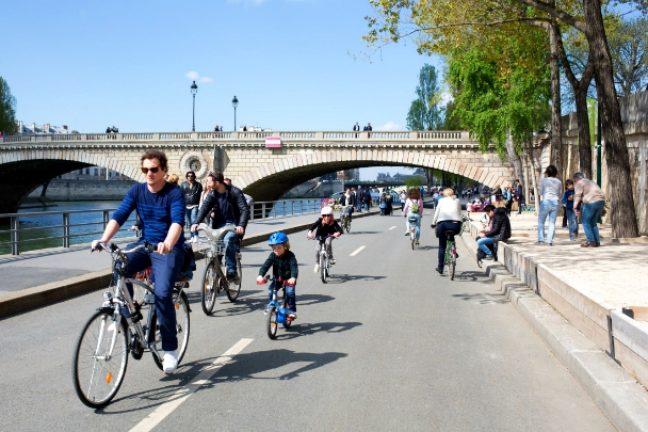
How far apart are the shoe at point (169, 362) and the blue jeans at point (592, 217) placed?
33.5 feet

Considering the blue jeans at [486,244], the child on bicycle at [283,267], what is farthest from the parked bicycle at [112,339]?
the blue jeans at [486,244]

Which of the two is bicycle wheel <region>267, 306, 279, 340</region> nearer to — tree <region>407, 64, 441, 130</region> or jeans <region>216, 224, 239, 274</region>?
jeans <region>216, 224, 239, 274</region>

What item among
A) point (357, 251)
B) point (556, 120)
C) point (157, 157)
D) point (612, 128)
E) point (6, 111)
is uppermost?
point (6, 111)

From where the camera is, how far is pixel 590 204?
511 inches

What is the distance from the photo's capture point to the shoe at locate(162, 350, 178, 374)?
5.10 meters

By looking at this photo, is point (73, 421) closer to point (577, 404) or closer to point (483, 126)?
point (577, 404)

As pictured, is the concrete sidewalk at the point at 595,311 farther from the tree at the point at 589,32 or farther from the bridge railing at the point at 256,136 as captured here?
the bridge railing at the point at 256,136

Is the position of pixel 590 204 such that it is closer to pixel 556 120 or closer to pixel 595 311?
pixel 595 311

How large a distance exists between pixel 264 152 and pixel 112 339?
150 feet

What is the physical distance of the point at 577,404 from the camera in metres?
4.70

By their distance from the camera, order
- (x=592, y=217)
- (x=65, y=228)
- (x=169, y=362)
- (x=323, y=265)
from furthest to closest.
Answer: (x=65, y=228) → (x=592, y=217) → (x=323, y=265) → (x=169, y=362)

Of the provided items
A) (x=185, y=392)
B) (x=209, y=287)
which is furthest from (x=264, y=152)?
(x=185, y=392)

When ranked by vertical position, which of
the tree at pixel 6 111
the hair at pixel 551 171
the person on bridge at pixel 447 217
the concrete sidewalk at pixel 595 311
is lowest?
the concrete sidewalk at pixel 595 311

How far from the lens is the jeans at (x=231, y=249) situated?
8758 mm
